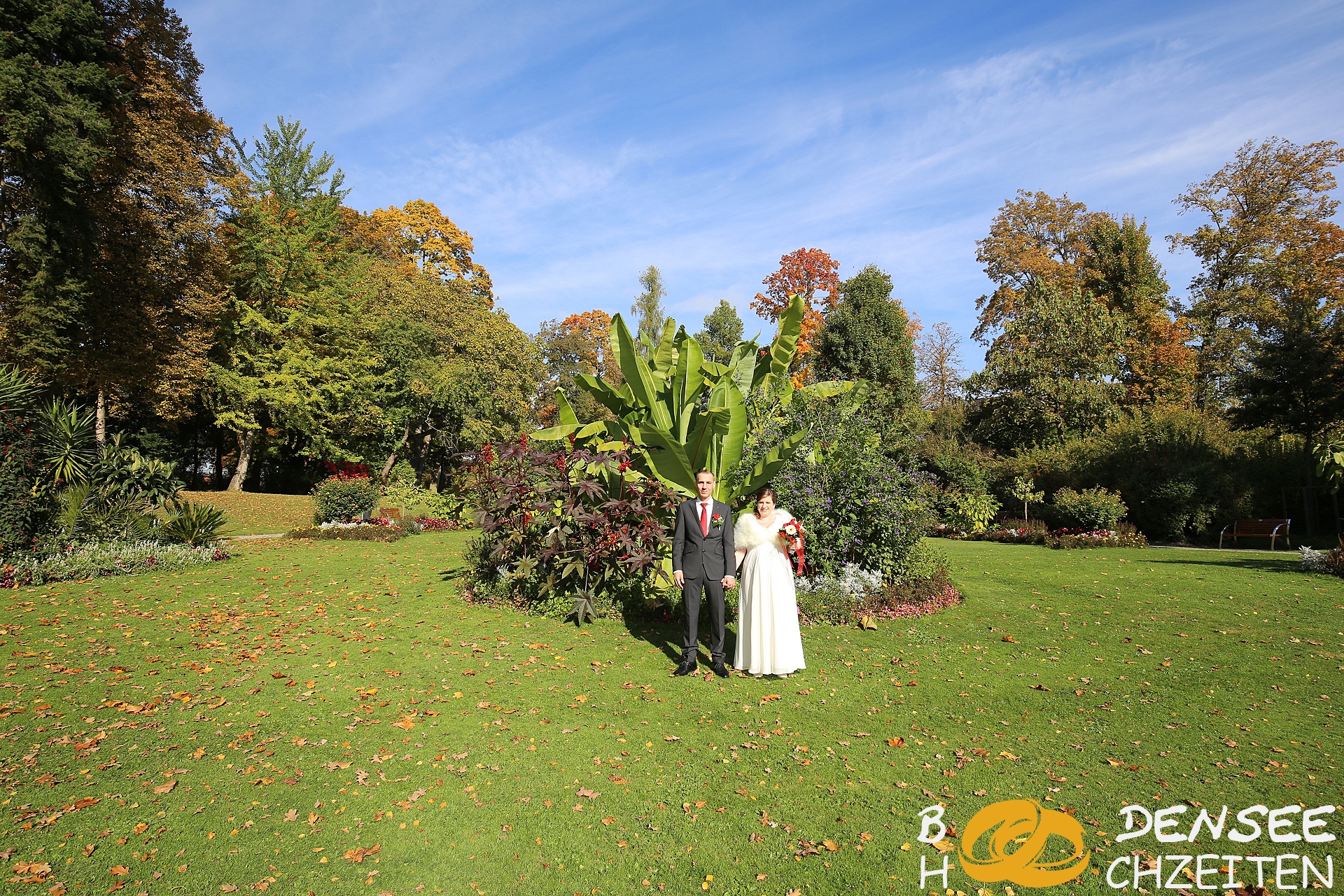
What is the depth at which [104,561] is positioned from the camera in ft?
31.7

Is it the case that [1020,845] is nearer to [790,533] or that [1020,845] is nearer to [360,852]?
[790,533]

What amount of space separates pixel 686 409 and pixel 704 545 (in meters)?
3.24

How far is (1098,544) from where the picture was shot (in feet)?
49.3

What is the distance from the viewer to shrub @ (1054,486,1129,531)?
51.6 ft

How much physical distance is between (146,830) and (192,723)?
4.88ft

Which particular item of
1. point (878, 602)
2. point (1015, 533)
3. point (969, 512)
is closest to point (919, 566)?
point (878, 602)

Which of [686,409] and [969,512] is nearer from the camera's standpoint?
[686,409]

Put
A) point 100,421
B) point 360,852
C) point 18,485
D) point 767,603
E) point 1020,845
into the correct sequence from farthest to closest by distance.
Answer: point 100,421 < point 18,485 < point 767,603 < point 1020,845 < point 360,852

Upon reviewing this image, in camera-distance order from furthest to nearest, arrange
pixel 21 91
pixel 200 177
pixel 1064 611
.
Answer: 1. pixel 200 177
2. pixel 21 91
3. pixel 1064 611

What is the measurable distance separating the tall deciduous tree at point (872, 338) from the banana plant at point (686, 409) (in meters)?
18.5

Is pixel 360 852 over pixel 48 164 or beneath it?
beneath

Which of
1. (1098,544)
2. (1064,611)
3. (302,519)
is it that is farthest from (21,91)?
(1098,544)

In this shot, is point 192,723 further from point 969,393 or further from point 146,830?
point 969,393

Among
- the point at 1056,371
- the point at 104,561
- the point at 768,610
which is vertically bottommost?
the point at 104,561
